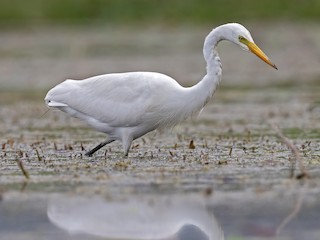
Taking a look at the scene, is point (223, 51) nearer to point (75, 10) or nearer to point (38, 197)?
point (75, 10)

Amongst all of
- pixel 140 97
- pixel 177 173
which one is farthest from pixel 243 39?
pixel 177 173

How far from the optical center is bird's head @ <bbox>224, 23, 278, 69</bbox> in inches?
342

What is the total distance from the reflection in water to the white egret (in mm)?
1918

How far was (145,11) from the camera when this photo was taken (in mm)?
30484

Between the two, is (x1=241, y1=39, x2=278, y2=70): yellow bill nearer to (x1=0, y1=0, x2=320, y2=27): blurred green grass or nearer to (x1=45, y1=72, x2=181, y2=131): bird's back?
(x1=45, y1=72, x2=181, y2=131): bird's back

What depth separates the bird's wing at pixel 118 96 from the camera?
894 cm

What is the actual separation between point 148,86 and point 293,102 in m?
5.67

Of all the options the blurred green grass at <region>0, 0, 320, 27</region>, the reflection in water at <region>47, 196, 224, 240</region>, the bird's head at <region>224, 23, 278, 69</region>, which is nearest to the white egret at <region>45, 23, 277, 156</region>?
the bird's head at <region>224, 23, 278, 69</region>

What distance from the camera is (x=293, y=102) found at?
46.8 feet

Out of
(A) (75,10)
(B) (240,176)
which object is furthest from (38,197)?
(A) (75,10)

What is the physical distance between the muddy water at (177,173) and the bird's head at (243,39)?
3.10 ft

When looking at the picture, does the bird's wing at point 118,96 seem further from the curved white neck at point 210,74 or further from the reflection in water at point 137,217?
the reflection in water at point 137,217

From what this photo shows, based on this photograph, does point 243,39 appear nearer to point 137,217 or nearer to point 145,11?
point 137,217

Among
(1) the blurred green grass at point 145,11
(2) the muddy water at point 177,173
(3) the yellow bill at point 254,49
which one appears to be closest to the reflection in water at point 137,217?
(2) the muddy water at point 177,173
